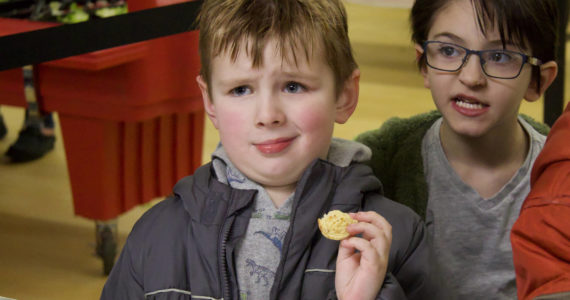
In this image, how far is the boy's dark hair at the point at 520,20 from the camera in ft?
4.81

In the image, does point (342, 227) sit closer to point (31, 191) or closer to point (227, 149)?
point (227, 149)

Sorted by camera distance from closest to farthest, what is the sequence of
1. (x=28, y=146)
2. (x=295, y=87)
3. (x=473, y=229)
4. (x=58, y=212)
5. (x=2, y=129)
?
1. (x=295, y=87)
2. (x=473, y=229)
3. (x=58, y=212)
4. (x=28, y=146)
5. (x=2, y=129)

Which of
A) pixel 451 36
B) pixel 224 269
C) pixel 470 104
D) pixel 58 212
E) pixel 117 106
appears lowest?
pixel 58 212

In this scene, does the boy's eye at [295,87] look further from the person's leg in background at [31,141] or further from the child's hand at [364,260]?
the person's leg in background at [31,141]

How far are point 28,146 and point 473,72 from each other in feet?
7.33

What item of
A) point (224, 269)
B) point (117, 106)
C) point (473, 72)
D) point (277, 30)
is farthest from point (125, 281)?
point (117, 106)

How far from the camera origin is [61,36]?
154 centimetres

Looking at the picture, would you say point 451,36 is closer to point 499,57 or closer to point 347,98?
point 499,57

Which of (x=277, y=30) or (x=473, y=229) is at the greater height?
(x=277, y=30)

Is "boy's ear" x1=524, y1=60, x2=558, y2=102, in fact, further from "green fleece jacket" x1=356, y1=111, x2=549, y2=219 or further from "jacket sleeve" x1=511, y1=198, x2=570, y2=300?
"jacket sleeve" x1=511, y1=198, x2=570, y2=300

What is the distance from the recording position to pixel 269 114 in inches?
44.7

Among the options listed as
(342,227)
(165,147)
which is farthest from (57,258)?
(342,227)

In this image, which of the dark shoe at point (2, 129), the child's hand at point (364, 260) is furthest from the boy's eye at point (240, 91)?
the dark shoe at point (2, 129)

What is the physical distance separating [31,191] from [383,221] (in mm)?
2140
